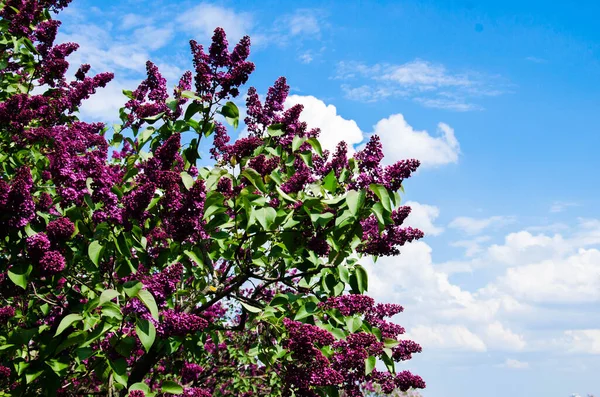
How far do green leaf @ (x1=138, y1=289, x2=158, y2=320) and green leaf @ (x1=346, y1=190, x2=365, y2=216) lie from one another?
1328 mm

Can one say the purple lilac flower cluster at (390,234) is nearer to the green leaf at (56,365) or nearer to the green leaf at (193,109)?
the green leaf at (193,109)

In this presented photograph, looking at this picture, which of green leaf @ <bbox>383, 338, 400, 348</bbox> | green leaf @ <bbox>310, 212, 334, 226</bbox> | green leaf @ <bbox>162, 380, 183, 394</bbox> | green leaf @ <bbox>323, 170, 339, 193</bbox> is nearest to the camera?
green leaf @ <bbox>310, 212, 334, 226</bbox>

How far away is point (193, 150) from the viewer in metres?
4.44

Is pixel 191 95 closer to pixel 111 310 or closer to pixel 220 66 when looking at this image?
pixel 220 66

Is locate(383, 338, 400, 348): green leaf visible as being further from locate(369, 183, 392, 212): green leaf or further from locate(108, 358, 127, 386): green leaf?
locate(108, 358, 127, 386): green leaf

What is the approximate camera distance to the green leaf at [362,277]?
14.0 ft

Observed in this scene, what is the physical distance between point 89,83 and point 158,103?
1792 millimetres

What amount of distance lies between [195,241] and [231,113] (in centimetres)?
100

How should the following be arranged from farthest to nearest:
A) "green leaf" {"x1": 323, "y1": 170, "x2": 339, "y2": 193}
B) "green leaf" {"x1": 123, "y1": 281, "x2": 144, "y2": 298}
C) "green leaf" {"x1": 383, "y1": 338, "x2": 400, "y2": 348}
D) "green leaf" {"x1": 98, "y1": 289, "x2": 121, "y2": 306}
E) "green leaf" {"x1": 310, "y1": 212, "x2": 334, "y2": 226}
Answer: "green leaf" {"x1": 383, "y1": 338, "x2": 400, "y2": 348}
"green leaf" {"x1": 323, "y1": 170, "x2": 339, "y2": 193}
"green leaf" {"x1": 310, "y1": 212, "x2": 334, "y2": 226}
"green leaf" {"x1": 123, "y1": 281, "x2": 144, "y2": 298}
"green leaf" {"x1": 98, "y1": 289, "x2": 121, "y2": 306}

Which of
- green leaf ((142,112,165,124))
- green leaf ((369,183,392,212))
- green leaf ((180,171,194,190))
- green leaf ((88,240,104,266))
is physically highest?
green leaf ((142,112,165,124))

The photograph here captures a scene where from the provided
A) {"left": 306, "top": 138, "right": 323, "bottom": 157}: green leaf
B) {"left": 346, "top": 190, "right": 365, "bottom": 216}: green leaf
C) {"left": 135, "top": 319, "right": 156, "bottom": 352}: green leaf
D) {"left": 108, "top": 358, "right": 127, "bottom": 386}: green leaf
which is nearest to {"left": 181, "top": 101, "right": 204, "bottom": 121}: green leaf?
{"left": 306, "top": 138, "right": 323, "bottom": 157}: green leaf

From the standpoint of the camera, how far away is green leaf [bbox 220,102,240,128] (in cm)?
416

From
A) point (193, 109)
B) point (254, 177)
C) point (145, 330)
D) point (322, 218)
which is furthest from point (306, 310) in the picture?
point (193, 109)

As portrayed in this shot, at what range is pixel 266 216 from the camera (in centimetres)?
369
